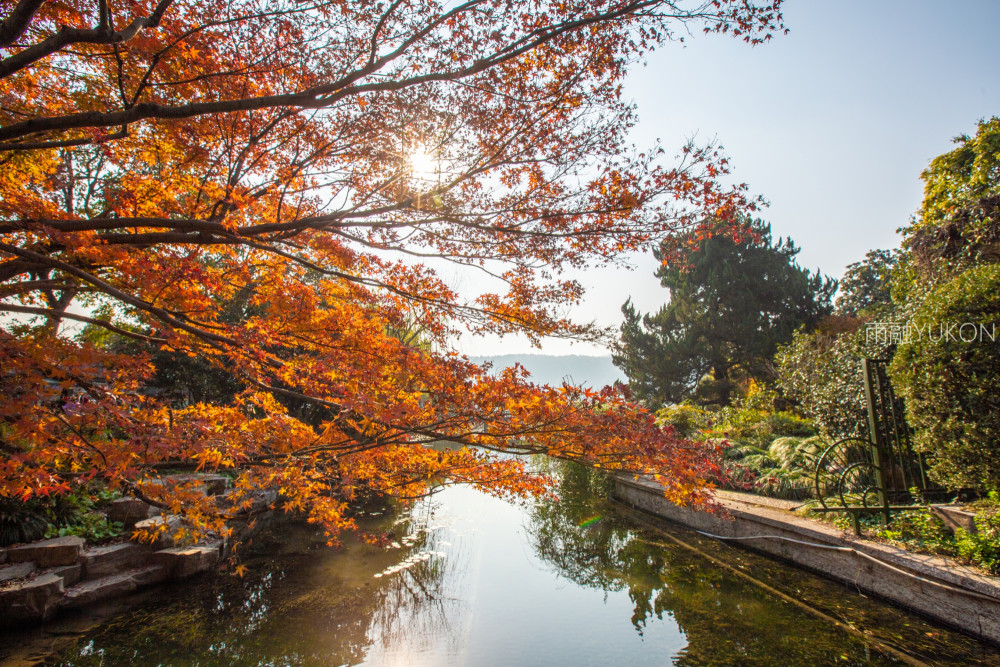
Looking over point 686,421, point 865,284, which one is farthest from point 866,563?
point 865,284

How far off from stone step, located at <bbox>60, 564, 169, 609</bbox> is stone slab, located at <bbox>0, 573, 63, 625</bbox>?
0.18m

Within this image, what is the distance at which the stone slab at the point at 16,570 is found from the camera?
4.57 metres

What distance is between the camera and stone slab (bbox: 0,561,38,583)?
457cm

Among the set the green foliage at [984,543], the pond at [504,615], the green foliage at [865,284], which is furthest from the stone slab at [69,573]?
the green foliage at [865,284]

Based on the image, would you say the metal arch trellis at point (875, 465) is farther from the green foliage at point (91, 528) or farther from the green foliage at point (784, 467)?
the green foliage at point (91, 528)

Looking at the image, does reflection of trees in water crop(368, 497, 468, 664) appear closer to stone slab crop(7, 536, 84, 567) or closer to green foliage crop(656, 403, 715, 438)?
stone slab crop(7, 536, 84, 567)

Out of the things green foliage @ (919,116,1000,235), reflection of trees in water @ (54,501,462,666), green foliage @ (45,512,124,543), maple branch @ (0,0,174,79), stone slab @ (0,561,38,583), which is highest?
green foliage @ (919,116,1000,235)

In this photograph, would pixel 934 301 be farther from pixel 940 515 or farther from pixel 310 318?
pixel 310 318

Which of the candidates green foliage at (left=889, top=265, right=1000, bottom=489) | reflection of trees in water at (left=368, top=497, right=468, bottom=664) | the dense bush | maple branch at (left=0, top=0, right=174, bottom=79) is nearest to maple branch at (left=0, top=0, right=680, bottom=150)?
maple branch at (left=0, top=0, right=174, bottom=79)

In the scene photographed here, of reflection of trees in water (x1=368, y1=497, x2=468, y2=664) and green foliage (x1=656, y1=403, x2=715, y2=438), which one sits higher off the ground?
green foliage (x1=656, y1=403, x2=715, y2=438)

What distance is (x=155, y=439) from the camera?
2.44 metres

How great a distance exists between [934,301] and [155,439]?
23.9 feet

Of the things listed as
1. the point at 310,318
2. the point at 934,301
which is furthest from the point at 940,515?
the point at 310,318

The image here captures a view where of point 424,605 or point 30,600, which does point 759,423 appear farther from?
point 30,600
